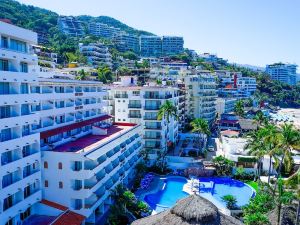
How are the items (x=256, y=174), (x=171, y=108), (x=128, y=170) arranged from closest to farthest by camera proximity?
(x=128, y=170), (x=256, y=174), (x=171, y=108)

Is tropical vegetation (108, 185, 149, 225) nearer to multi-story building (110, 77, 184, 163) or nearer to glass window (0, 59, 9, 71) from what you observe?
glass window (0, 59, 9, 71)

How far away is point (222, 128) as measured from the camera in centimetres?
11725

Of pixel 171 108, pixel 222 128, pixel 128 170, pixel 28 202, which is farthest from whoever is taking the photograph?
pixel 222 128

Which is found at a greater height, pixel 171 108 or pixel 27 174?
pixel 171 108

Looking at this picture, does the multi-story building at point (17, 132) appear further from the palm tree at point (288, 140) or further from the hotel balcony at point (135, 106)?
the hotel balcony at point (135, 106)

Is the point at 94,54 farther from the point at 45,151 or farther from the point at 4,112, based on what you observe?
the point at 4,112

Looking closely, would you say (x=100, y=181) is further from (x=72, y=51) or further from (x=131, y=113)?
(x=72, y=51)

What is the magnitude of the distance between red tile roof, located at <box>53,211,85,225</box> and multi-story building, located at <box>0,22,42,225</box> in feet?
11.5

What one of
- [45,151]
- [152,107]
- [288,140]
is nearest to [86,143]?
[45,151]

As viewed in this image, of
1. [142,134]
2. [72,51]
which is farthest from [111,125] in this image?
[72,51]

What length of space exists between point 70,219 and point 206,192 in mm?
25970

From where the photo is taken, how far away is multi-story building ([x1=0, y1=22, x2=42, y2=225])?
108 ft

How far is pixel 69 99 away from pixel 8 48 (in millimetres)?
19689

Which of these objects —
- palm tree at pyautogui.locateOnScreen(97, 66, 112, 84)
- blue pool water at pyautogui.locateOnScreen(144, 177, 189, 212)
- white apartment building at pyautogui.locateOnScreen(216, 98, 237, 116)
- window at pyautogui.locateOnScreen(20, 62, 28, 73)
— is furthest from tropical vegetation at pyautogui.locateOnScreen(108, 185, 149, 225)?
white apartment building at pyautogui.locateOnScreen(216, 98, 237, 116)
